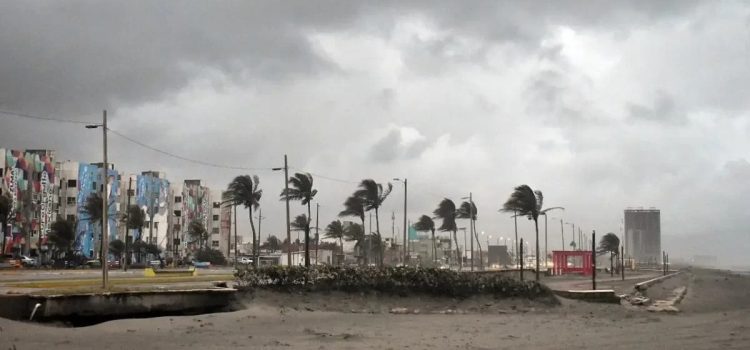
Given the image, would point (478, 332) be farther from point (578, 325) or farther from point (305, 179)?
point (305, 179)

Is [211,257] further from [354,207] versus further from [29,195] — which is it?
[354,207]

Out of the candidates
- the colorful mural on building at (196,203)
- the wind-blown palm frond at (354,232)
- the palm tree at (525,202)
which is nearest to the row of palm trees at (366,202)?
the palm tree at (525,202)

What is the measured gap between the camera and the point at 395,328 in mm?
21359

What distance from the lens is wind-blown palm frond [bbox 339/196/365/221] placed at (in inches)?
2756

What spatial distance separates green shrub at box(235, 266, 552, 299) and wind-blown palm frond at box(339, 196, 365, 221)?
38056 millimetres

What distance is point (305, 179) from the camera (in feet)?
179

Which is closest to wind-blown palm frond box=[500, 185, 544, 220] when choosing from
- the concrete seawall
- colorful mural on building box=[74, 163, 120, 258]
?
the concrete seawall

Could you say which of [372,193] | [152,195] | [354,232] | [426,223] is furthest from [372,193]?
[152,195]

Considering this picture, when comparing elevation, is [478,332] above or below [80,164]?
below

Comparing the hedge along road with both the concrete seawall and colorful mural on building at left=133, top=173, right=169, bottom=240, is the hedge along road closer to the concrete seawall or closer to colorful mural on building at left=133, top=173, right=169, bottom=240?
the concrete seawall

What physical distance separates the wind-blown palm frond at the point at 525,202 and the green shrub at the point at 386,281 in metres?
24.2

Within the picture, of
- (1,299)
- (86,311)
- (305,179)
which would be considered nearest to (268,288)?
(86,311)

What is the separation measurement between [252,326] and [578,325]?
36.5 ft

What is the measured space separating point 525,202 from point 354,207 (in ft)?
69.8
